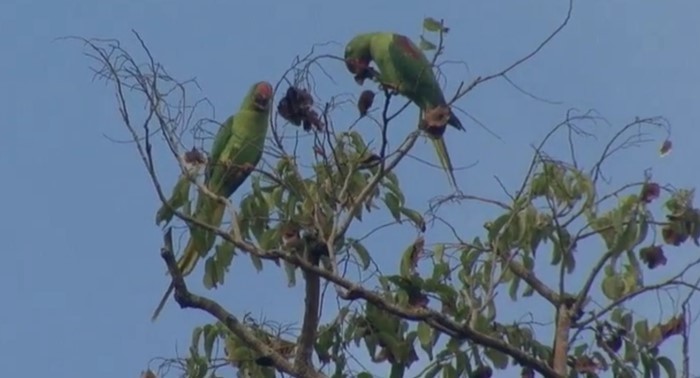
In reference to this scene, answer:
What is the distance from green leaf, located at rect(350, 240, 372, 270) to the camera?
3.56 meters

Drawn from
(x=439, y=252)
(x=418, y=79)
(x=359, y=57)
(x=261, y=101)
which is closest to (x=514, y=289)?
(x=439, y=252)

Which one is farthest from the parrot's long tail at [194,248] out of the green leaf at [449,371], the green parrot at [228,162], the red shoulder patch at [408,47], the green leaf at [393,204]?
the red shoulder patch at [408,47]

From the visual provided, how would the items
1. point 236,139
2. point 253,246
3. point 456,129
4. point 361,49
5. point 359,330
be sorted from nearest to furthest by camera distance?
point 253,246
point 359,330
point 456,129
point 236,139
point 361,49

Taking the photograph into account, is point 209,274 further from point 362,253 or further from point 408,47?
point 408,47

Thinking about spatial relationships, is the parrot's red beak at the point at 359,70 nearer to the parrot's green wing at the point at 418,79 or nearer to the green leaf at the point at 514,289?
the parrot's green wing at the point at 418,79

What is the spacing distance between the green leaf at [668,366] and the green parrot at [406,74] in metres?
0.76

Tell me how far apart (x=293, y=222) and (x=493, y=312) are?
0.58 meters

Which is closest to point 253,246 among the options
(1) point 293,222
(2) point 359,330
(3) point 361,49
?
(1) point 293,222

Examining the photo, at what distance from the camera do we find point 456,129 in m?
4.05

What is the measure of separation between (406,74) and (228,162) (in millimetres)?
701

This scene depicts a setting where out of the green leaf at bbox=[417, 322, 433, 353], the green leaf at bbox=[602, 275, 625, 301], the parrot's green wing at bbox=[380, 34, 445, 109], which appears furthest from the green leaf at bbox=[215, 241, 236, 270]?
the green leaf at bbox=[602, 275, 625, 301]

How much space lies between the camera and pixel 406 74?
420 centimetres

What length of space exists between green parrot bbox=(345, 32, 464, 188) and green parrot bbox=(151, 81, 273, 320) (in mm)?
342

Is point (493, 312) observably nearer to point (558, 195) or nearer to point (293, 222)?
point (558, 195)
